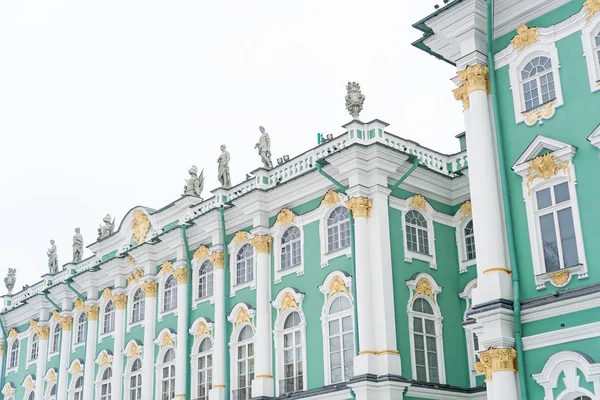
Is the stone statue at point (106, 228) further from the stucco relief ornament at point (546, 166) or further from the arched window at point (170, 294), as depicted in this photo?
the stucco relief ornament at point (546, 166)

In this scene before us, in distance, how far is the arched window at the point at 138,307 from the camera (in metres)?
35.0

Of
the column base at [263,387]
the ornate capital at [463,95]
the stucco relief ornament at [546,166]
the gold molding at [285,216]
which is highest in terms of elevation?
the gold molding at [285,216]

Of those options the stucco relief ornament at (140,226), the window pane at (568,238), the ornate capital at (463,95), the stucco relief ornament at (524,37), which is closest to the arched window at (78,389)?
the stucco relief ornament at (140,226)

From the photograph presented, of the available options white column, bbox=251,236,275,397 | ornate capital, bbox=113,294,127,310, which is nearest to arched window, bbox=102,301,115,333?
ornate capital, bbox=113,294,127,310

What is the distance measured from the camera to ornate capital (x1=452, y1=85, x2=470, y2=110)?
2056 centimetres

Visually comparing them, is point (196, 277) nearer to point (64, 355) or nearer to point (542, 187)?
point (64, 355)

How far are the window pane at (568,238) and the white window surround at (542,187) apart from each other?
0.51 ft

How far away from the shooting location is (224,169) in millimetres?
32188

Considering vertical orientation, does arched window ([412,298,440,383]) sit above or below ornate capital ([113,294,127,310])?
below

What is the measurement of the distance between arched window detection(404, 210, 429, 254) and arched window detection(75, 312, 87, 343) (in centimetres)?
1817

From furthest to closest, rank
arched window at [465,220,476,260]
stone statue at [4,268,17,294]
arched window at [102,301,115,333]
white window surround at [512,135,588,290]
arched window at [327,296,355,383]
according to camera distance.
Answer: stone statue at [4,268,17,294]
arched window at [102,301,115,333]
arched window at [465,220,476,260]
arched window at [327,296,355,383]
white window surround at [512,135,588,290]

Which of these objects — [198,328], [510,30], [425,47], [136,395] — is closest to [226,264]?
[198,328]

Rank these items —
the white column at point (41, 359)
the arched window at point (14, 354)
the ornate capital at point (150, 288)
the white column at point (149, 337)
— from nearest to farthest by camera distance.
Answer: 1. the white column at point (149, 337)
2. the ornate capital at point (150, 288)
3. the white column at point (41, 359)
4. the arched window at point (14, 354)

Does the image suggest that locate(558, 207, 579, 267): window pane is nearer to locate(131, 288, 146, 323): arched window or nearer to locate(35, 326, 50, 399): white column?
locate(131, 288, 146, 323): arched window
